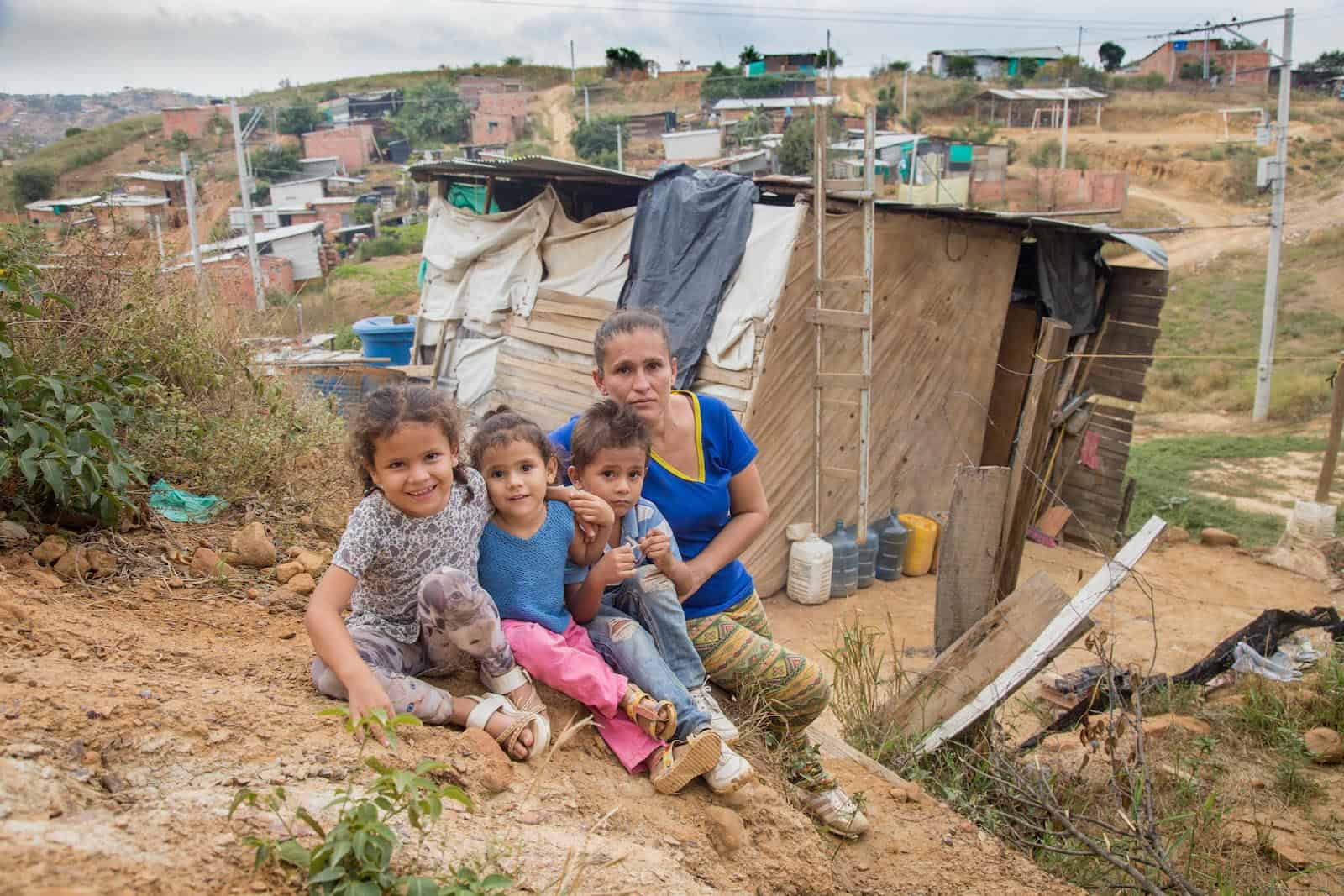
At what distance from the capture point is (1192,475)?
12469 millimetres

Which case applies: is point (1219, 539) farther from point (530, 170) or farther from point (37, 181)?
point (37, 181)

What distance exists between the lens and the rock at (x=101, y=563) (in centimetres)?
297

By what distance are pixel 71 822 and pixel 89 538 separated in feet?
6.46

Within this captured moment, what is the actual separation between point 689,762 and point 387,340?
10432 mm

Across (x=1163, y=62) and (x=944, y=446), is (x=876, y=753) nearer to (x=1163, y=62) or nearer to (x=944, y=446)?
(x=944, y=446)

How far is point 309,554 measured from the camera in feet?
11.5

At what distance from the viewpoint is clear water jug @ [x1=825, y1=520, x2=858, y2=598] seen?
7.80m

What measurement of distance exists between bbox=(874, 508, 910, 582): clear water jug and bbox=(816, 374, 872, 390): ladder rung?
4.94ft

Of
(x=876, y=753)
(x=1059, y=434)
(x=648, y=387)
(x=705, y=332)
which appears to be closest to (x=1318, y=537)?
(x=1059, y=434)

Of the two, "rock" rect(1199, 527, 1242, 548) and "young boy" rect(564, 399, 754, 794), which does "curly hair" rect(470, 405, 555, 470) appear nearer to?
"young boy" rect(564, 399, 754, 794)

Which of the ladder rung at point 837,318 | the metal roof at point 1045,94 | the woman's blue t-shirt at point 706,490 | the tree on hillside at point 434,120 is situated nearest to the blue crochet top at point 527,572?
the woman's blue t-shirt at point 706,490

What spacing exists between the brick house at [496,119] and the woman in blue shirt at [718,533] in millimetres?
45788

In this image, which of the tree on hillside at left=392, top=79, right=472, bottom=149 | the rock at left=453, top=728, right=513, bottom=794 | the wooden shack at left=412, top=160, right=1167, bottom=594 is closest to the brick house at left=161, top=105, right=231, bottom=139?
the tree on hillside at left=392, top=79, right=472, bottom=149

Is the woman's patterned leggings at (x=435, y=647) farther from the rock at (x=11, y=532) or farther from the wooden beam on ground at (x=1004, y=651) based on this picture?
the wooden beam on ground at (x=1004, y=651)
